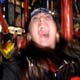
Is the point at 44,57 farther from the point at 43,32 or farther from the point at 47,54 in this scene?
the point at 43,32

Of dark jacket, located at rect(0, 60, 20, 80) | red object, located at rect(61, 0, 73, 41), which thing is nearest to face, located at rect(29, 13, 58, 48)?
dark jacket, located at rect(0, 60, 20, 80)

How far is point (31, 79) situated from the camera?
118 centimetres

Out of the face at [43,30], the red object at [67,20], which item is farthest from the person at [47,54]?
the red object at [67,20]

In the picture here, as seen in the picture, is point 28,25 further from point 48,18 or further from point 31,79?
point 31,79

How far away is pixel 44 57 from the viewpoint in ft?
4.22

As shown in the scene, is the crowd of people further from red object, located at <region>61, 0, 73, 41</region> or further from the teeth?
red object, located at <region>61, 0, 73, 41</region>

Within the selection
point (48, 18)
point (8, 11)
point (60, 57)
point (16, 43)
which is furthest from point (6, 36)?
point (8, 11)

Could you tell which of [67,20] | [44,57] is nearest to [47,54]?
[44,57]

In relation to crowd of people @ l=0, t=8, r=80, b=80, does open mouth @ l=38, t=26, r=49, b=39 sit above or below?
above

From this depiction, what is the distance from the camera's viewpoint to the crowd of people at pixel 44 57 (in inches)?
47.2

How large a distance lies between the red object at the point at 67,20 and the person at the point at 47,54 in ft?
1.04

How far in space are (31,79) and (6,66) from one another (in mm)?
127

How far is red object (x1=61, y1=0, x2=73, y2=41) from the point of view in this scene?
1782 millimetres

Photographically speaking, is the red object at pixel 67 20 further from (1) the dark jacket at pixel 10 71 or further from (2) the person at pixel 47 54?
(1) the dark jacket at pixel 10 71
